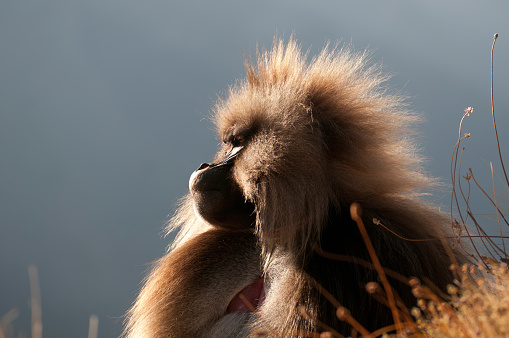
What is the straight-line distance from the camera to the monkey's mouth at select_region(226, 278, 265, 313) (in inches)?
95.7

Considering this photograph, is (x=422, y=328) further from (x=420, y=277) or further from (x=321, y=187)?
(x=321, y=187)

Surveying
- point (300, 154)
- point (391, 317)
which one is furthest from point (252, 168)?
point (391, 317)

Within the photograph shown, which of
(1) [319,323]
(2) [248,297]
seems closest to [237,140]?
(2) [248,297]

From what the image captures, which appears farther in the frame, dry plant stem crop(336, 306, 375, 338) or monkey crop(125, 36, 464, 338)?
monkey crop(125, 36, 464, 338)

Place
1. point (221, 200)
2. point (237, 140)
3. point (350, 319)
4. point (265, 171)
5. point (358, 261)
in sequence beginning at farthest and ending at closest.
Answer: point (237, 140)
point (221, 200)
point (265, 171)
point (358, 261)
point (350, 319)

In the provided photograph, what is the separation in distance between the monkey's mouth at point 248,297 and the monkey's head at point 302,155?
220mm

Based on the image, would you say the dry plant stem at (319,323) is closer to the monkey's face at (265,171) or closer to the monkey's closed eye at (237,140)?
the monkey's face at (265,171)

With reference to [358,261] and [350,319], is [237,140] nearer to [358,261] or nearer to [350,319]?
[358,261]

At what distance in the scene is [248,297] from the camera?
96.8 inches

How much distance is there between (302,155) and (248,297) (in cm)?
74

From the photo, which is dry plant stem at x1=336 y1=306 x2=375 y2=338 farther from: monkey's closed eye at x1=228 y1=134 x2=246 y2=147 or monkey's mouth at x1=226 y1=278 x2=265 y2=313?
monkey's closed eye at x1=228 y1=134 x2=246 y2=147

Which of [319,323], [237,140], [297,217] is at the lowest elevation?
[319,323]

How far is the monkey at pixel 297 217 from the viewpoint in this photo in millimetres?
2121

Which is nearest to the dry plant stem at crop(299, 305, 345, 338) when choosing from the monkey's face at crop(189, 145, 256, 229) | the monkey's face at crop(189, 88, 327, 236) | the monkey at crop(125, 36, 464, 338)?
the monkey at crop(125, 36, 464, 338)
